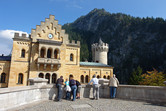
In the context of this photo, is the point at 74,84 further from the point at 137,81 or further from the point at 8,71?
the point at 137,81

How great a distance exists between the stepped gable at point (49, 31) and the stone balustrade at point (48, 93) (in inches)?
736

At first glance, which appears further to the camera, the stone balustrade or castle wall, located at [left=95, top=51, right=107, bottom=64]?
castle wall, located at [left=95, top=51, right=107, bottom=64]

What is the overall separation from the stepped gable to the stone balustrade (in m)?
18.7

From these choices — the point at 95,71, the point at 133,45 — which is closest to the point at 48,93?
the point at 95,71

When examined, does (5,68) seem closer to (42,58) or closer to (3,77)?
(3,77)

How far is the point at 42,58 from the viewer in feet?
83.6

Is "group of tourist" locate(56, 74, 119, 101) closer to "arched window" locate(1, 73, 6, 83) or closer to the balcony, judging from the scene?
the balcony

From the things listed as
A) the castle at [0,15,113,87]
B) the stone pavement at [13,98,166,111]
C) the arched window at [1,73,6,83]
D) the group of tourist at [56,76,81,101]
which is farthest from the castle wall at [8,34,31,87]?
the stone pavement at [13,98,166,111]

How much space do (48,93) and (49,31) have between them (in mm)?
20359

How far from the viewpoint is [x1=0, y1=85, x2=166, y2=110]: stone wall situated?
6830mm

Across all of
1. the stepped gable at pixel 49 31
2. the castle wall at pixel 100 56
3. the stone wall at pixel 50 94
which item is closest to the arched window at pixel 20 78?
the stepped gable at pixel 49 31

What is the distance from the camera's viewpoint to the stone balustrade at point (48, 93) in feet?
22.9

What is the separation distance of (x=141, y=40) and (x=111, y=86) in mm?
100932

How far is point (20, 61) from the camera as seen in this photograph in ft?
82.5
